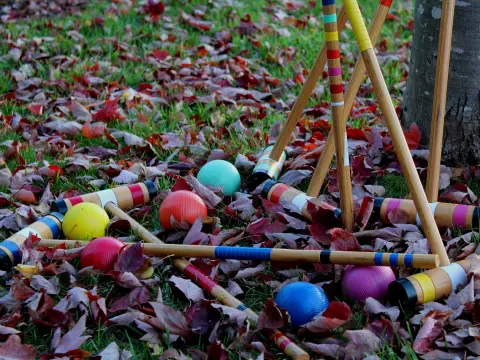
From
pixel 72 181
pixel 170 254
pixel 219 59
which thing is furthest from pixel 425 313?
pixel 219 59

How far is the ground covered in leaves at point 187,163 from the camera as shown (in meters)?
2.34

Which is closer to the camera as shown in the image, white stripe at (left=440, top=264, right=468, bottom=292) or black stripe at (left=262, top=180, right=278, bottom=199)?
white stripe at (left=440, top=264, right=468, bottom=292)

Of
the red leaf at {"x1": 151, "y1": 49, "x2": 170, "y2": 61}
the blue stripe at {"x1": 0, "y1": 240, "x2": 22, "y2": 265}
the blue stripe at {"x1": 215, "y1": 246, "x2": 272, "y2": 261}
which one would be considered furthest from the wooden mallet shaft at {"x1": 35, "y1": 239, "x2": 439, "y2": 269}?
the red leaf at {"x1": 151, "y1": 49, "x2": 170, "y2": 61}

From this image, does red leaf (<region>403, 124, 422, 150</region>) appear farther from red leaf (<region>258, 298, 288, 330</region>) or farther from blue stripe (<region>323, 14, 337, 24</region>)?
red leaf (<region>258, 298, 288, 330</region>)

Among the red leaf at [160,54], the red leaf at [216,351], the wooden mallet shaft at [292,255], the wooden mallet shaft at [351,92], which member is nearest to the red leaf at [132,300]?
the wooden mallet shaft at [292,255]

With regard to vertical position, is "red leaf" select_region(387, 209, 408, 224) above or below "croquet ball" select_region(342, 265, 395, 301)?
above

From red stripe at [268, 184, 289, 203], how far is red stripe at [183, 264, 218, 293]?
24.8 inches

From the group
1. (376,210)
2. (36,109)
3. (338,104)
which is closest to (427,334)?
(376,210)

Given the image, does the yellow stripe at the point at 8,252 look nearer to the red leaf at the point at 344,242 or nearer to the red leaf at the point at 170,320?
the red leaf at the point at 170,320

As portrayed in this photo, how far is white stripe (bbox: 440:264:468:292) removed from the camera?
245cm

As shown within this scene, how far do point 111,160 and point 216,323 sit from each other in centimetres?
161

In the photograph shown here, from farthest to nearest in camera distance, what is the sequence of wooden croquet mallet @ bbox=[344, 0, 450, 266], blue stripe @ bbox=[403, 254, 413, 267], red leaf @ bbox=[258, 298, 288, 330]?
wooden croquet mallet @ bbox=[344, 0, 450, 266]
blue stripe @ bbox=[403, 254, 413, 267]
red leaf @ bbox=[258, 298, 288, 330]

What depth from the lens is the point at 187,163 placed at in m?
3.68

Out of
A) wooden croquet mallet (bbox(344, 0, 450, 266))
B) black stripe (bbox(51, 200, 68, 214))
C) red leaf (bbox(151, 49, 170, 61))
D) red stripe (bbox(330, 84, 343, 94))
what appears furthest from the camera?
red leaf (bbox(151, 49, 170, 61))
